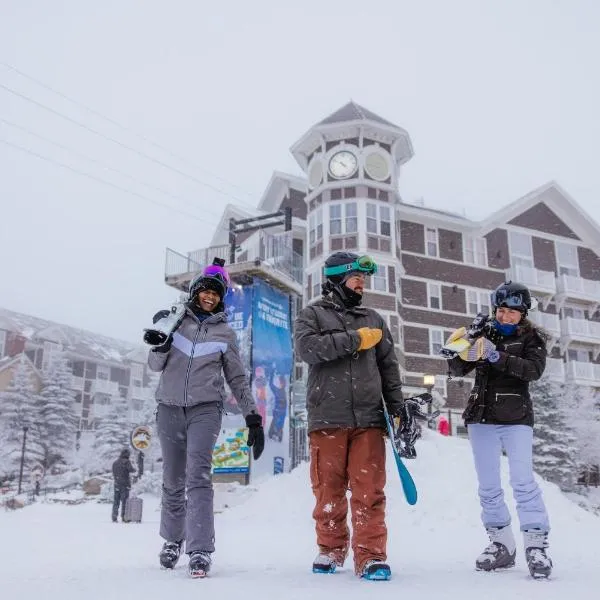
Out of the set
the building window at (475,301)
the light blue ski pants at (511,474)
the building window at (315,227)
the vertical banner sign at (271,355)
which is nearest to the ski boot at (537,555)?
the light blue ski pants at (511,474)

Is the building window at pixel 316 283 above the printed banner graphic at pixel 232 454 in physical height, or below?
above

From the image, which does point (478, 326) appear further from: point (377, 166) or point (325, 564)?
point (377, 166)

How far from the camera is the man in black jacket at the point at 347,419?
424cm

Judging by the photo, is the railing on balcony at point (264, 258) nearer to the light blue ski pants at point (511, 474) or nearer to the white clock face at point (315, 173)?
the white clock face at point (315, 173)

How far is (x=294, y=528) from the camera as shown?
11.3m

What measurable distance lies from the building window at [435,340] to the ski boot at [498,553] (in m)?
30.5

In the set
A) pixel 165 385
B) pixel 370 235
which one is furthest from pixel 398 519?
pixel 370 235

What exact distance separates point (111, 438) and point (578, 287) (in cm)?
3125

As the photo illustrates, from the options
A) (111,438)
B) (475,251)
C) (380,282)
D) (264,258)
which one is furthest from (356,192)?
(111,438)

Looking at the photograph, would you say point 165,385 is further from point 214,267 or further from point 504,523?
point 504,523

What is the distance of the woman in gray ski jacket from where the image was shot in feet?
14.6

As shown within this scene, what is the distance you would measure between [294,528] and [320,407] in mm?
7460

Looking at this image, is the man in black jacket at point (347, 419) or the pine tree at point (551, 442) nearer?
the man in black jacket at point (347, 419)

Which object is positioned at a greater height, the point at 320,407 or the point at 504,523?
the point at 320,407
